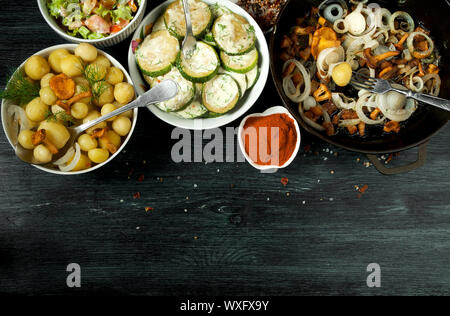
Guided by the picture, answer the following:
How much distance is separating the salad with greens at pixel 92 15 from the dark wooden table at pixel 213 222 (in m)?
0.20

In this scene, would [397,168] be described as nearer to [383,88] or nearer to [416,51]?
[383,88]

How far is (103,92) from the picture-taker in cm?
150

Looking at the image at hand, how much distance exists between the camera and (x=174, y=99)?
1.49 m

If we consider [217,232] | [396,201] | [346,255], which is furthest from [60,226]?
[396,201]

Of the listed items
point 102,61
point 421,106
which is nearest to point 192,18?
point 102,61

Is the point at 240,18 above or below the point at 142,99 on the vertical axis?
above

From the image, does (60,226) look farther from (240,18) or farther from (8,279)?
(240,18)

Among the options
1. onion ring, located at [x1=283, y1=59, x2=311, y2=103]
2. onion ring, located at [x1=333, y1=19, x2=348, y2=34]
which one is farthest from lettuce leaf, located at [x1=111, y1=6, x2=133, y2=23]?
onion ring, located at [x1=333, y1=19, x2=348, y2=34]

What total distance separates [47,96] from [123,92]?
283 mm

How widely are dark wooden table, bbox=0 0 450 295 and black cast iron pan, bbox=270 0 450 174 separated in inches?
6.4

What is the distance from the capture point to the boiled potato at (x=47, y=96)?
4.68ft

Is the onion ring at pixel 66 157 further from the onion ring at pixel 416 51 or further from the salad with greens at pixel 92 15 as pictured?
the onion ring at pixel 416 51

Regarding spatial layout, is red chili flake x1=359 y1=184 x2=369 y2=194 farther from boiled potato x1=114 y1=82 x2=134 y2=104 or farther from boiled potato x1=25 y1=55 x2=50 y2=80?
boiled potato x1=25 y1=55 x2=50 y2=80

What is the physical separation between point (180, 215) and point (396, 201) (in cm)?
106
